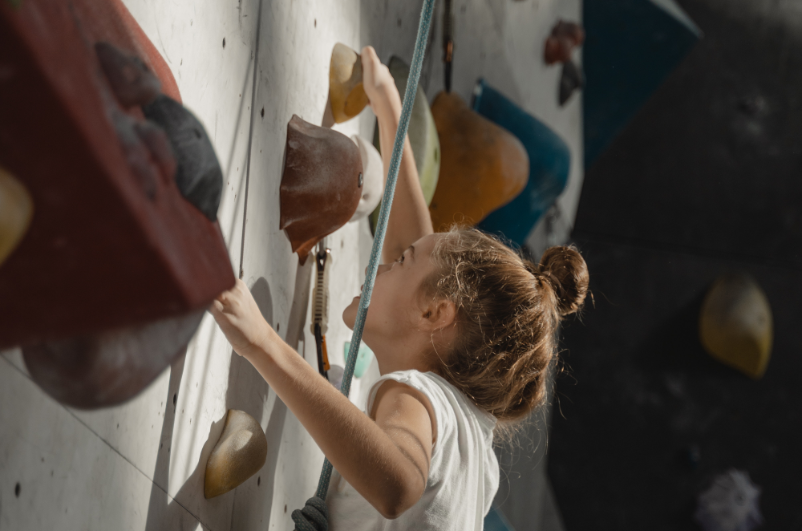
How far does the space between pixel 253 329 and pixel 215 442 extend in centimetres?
15

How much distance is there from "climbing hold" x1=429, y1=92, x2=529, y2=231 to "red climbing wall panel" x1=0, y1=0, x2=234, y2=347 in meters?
0.92

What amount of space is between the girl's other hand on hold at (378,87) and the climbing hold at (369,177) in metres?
0.05

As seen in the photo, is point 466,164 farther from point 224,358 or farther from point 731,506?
point 731,506

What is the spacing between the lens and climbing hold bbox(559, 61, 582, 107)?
2102 millimetres

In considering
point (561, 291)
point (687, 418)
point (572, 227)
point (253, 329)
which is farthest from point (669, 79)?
point (253, 329)

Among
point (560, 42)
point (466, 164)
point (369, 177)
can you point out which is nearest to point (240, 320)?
point (369, 177)

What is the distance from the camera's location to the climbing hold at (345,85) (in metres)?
0.85

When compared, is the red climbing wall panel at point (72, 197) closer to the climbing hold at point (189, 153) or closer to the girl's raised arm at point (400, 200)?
the climbing hold at point (189, 153)

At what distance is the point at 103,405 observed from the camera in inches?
14.6

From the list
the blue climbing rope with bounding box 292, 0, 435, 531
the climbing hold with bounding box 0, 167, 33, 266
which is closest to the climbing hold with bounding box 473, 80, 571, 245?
the blue climbing rope with bounding box 292, 0, 435, 531

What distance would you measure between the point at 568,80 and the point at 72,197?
6.74 feet

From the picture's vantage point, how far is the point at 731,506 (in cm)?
212

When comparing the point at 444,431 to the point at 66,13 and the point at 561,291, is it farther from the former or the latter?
the point at 66,13

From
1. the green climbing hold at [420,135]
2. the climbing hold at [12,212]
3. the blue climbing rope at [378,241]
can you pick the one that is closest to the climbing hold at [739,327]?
the green climbing hold at [420,135]
